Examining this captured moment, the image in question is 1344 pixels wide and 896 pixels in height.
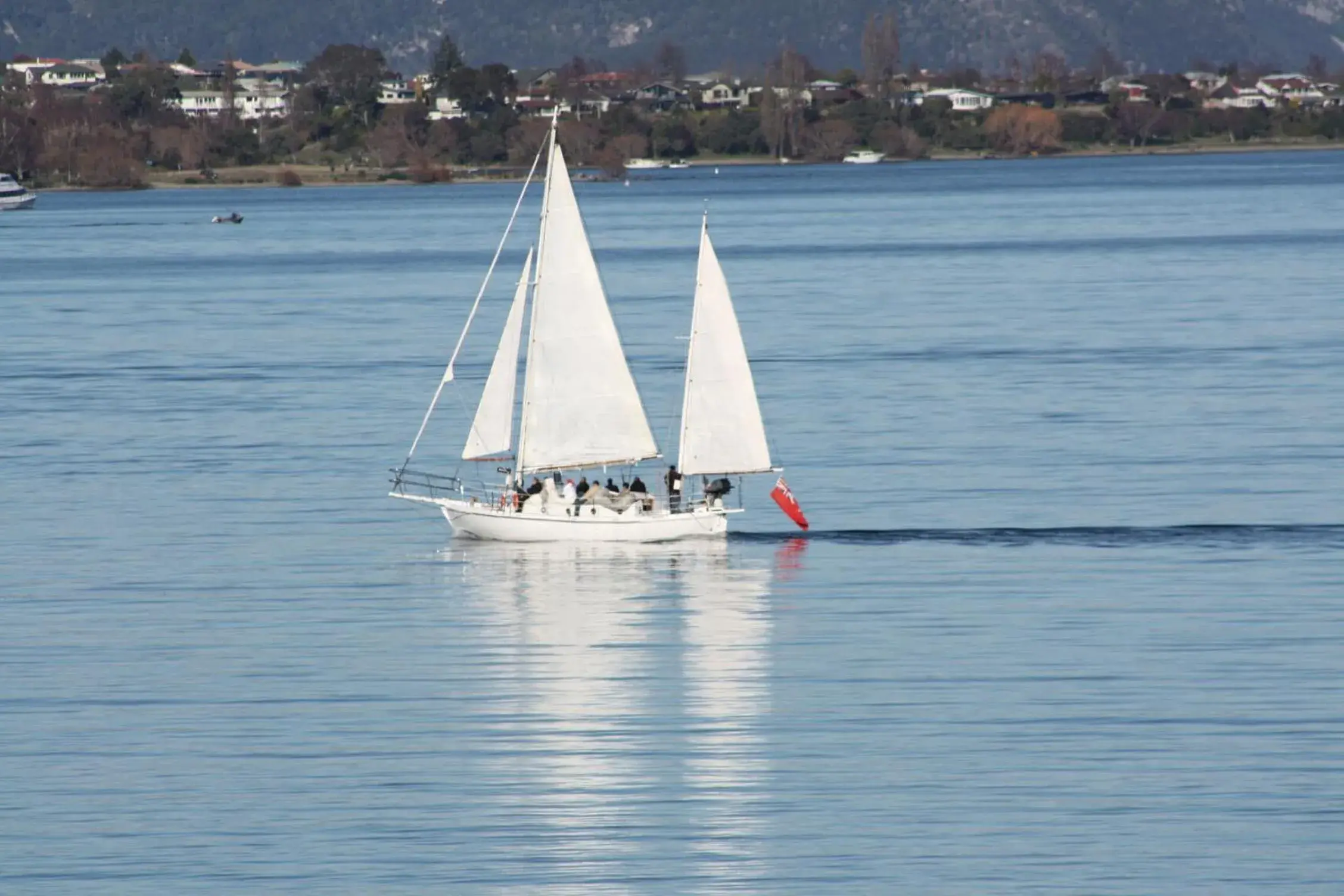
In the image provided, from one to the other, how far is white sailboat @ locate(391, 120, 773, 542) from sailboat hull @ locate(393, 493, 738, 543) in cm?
4

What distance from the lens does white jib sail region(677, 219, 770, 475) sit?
2267 inches

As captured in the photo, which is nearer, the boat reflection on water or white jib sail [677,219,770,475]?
the boat reflection on water

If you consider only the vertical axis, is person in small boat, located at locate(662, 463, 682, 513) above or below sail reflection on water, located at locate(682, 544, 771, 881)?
above

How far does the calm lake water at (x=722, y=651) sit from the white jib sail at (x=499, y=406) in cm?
267

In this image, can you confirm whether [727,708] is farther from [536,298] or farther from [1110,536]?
[536,298]

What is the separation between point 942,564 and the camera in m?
53.8

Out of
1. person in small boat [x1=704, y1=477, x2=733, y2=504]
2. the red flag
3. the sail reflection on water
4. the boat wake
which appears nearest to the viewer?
the sail reflection on water

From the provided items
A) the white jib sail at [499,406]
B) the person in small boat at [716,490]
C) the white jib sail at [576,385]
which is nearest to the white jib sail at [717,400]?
the person in small boat at [716,490]

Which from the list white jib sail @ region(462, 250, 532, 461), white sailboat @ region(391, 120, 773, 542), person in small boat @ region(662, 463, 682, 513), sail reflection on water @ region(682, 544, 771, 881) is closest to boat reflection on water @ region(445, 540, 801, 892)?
sail reflection on water @ region(682, 544, 771, 881)

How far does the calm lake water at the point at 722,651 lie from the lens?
110 feet

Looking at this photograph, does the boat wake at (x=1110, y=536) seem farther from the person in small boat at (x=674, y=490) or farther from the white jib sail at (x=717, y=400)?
the person in small boat at (x=674, y=490)

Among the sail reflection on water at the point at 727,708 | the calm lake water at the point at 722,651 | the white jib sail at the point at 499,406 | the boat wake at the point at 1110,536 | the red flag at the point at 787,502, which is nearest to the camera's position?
the calm lake water at the point at 722,651

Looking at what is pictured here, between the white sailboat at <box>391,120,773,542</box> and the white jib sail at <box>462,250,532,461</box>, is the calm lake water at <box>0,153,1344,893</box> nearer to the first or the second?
the white sailboat at <box>391,120,773,542</box>

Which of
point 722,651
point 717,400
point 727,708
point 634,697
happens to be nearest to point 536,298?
point 717,400
